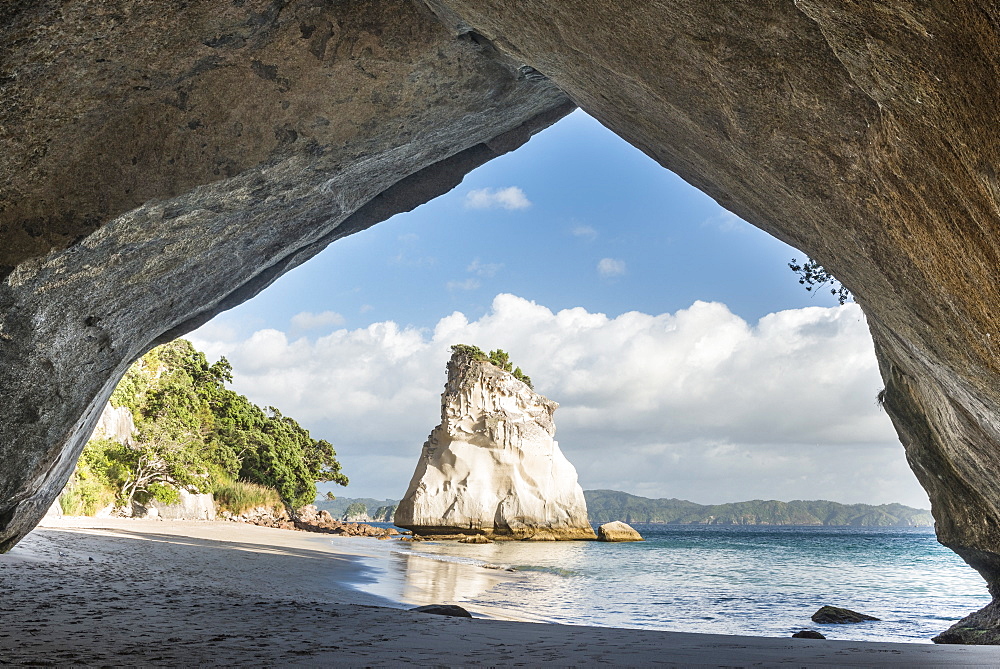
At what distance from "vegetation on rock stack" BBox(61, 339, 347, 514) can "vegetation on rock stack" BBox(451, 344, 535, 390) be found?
43.3 feet

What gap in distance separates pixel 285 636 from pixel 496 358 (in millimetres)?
41602

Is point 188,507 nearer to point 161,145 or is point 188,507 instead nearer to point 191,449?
point 191,449

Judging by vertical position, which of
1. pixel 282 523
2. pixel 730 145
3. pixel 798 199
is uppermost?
pixel 730 145

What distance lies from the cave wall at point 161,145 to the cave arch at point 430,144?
0.07 feet

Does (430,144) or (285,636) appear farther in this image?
(430,144)

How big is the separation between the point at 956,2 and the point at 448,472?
40.8m

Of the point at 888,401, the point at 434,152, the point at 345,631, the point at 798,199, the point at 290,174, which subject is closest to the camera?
the point at 798,199

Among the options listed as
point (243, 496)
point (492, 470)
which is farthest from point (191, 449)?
point (492, 470)

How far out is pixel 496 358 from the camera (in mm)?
47250

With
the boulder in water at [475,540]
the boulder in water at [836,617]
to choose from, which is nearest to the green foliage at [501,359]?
the boulder in water at [475,540]

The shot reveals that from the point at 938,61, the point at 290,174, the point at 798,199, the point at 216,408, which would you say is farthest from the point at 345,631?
the point at 216,408

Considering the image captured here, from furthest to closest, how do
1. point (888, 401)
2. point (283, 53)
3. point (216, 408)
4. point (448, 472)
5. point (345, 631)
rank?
1. point (448, 472)
2. point (216, 408)
3. point (888, 401)
4. point (283, 53)
5. point (345, 631)

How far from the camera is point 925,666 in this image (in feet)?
17.2

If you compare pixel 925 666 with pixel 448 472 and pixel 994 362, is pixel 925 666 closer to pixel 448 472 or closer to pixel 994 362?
pixel 994 362
